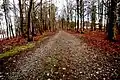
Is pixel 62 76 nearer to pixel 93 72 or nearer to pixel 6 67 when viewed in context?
pixel 93 72

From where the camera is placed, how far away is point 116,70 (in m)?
7.99

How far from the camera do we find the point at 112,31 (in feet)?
57.5

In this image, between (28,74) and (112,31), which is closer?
(28,74)

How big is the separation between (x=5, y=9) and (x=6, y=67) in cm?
4430

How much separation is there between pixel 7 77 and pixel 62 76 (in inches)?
103

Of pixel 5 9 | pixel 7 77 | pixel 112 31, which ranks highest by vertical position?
pixel 5 9

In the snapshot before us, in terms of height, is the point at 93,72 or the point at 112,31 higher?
the point at 112,31

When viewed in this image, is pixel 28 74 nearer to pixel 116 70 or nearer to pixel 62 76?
pixel 62 76

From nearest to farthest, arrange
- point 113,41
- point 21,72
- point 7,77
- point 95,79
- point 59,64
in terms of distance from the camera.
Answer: point 95,79 < point 7,77 < point 21,72 < point 59,64 < point 113,41

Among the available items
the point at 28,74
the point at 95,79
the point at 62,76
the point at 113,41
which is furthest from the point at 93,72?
the point at 113,41

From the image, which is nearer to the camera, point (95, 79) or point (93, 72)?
point (95, 79)

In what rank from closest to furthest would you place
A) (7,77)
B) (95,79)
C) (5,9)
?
(95,79)
(7,77)
(5,9)

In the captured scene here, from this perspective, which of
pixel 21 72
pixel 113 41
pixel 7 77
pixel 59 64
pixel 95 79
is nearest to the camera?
pixel 95 79

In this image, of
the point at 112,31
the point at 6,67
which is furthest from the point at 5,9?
the point at 6,67
